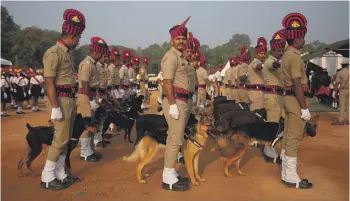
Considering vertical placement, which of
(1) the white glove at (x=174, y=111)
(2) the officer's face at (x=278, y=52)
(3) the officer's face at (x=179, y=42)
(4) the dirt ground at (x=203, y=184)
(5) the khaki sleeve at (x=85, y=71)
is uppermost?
(3) the officer's face at (x=179, y=42)

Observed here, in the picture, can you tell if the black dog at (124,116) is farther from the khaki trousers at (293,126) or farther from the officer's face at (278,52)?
the khaki trousers at (293,126)

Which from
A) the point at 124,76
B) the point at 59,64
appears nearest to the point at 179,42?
the point at 59,64

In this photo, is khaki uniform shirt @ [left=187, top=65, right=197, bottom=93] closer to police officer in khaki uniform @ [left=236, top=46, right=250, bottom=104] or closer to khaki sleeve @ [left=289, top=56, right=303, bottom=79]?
khaki sleeve @ [left=289, top=56, right=303, bottom=79]

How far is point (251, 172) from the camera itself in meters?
6.10

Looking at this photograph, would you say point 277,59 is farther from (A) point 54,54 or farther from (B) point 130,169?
(A) point 54,54

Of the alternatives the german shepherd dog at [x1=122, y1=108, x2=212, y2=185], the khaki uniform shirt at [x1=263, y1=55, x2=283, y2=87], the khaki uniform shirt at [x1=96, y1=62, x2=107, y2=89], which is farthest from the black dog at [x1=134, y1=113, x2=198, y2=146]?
the khaki uniform shirt at [x1=96, y1=62, x2=107, y2=89]

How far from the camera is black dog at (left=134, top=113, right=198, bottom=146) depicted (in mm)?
5512

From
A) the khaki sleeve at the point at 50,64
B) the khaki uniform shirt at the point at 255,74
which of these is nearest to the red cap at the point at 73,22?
the khaki sleeve at the point at 50,64

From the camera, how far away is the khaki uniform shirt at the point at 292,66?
4941 mm

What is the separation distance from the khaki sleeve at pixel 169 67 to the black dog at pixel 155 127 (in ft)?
3.41

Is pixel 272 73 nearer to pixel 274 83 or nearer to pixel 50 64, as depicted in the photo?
pixel 274 83

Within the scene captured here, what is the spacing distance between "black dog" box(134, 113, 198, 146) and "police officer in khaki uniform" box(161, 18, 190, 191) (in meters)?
0.34

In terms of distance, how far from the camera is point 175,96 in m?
5.15

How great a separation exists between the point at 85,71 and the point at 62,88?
151cm
